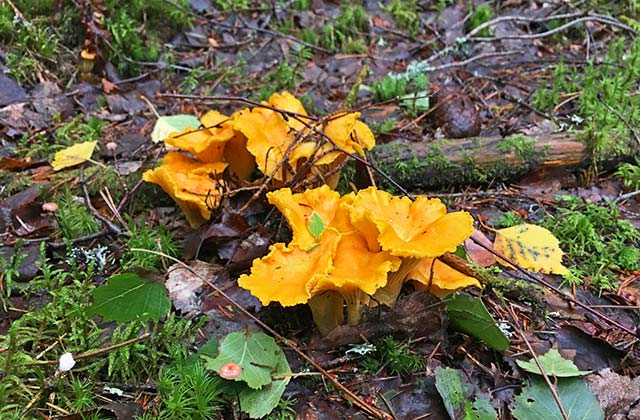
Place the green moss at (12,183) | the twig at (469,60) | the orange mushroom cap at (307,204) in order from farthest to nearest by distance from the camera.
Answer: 1. the twig at (469,60)
2. the green moss at (12,183)
3. the orange mushroom cap at (307,204)

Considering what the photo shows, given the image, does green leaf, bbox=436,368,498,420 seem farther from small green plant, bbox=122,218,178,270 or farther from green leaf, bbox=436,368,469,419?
small green plant, bbox=122,218,178,270

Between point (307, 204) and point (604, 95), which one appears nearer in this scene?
point (307, 204)

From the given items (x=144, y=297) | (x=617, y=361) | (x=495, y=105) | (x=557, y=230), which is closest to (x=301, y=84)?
(x=495, y=105)

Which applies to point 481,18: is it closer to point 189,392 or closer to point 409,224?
point 409,224

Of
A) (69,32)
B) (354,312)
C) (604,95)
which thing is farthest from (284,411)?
(69,32)

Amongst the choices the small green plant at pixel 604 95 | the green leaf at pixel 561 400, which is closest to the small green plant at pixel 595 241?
the small green plant at pixel 604 95

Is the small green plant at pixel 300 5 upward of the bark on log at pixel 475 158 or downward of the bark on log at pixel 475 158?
upward

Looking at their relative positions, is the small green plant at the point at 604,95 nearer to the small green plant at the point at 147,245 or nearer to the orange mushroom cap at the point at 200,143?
the orange mushroom cap at the point at 200,143
